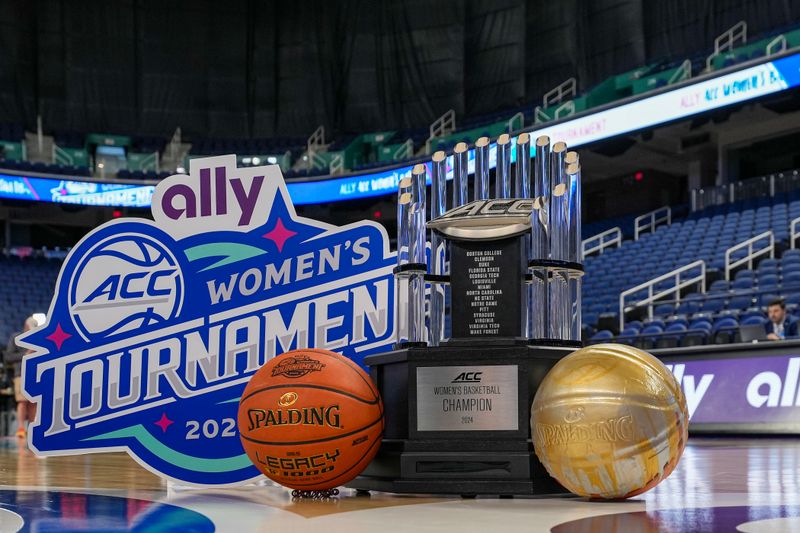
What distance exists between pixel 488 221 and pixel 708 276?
41.4ft

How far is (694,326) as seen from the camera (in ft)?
44.1

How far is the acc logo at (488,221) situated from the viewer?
479cm

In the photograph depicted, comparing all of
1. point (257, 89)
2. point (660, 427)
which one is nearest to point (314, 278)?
point (660, 427)

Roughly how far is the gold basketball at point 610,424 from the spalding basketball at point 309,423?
81 cm

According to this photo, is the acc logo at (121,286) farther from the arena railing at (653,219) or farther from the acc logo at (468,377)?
the arena railing at (653,219)

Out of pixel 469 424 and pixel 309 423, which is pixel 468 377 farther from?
pixel 309 423

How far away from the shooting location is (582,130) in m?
22.6

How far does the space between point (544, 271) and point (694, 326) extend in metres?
9.15

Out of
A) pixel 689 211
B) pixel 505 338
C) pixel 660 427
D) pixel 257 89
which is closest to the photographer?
pixel 660 427

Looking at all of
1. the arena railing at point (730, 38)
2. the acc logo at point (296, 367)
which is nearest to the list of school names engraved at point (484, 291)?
the acc logo at point (296, 367)

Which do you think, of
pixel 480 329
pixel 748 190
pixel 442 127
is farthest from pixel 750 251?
pixel 442 127

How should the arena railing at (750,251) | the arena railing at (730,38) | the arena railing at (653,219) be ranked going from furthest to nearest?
the arena railing at (653,219) < the arena railing at (730,38) < the arena railing at (750,251)

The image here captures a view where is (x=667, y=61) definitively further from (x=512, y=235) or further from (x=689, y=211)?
(x=512, y=235)

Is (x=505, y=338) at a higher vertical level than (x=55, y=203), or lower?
lower
